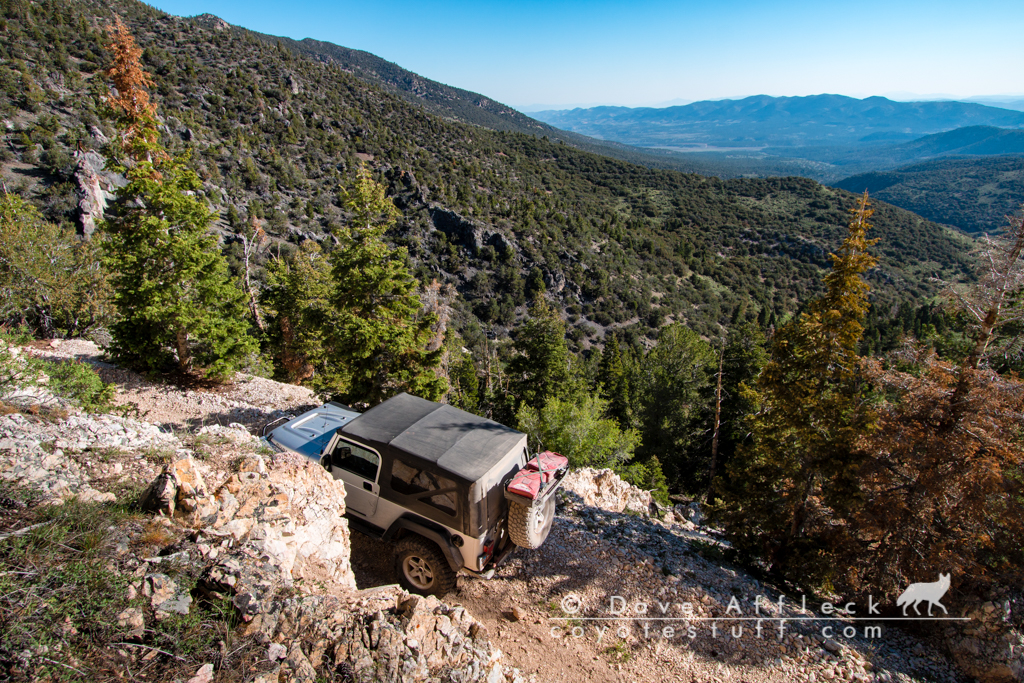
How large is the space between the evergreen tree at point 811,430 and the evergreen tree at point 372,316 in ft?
27.4

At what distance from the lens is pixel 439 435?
6617 millimetres

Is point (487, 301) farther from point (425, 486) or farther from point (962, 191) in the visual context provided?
point (962, 191)

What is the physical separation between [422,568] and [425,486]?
4.13ft

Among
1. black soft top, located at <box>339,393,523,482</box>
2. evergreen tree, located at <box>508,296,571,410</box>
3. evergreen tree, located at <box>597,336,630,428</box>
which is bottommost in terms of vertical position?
evergreen tree, located at <box>597,336,630,428</box>

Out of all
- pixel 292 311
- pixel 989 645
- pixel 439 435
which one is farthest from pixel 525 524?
pixel 292 311

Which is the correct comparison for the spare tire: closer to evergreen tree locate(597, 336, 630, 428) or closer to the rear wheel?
the rear wheel

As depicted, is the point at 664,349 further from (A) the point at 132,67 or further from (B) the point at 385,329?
(A) the point at 132,67

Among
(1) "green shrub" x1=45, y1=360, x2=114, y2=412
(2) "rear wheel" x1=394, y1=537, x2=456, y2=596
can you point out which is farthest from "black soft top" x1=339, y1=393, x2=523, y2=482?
(1) "green shrub" x1=45, y1=360, x2=114, y2=412

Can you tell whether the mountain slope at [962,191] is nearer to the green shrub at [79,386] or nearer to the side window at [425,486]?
the side window at [425,486]

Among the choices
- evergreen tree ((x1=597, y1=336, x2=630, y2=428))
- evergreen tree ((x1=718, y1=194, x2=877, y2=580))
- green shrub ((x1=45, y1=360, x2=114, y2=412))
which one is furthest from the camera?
evergreen tree ((x1=597, y1=336, x2=630, y2=428))

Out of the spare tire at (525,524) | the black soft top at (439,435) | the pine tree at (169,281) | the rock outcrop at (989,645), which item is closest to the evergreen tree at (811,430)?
the rock outcrop at (989,645)

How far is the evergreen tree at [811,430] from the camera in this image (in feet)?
28.2

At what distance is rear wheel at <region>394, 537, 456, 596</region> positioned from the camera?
6.22 meters

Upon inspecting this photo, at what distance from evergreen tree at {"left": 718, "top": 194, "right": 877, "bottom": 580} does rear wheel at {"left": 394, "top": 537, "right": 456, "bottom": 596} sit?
23.2 feet
